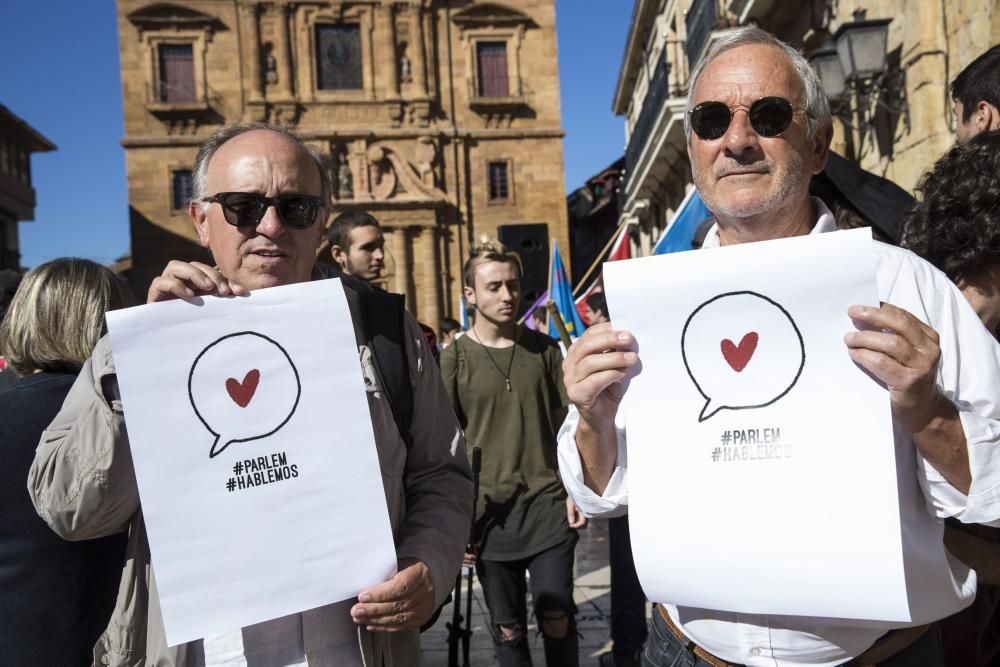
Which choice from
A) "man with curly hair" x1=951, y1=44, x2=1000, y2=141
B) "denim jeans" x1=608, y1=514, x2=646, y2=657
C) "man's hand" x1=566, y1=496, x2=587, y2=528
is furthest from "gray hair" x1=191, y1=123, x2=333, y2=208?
"denim jeans" x1=608, y1=514, x2=646, y2=657

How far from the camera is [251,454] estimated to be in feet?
5.08

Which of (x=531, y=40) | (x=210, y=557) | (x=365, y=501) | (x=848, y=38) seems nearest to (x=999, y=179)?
(x=365, y=501)

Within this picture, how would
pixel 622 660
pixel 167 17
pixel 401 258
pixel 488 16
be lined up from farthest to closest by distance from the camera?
pixel 488 16 → pixel 167 17 → pixel 401 258 → pixel 622 660

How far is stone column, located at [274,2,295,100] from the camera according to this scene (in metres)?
27.1

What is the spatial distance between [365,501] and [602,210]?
127 feet

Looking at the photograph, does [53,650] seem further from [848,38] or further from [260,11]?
[260,11]

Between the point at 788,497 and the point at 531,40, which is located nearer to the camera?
the point at 788,497

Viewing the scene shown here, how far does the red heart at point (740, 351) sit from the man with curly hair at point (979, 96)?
4.82 feet

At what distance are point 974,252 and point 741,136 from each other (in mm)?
695

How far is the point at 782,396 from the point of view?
4.54ft

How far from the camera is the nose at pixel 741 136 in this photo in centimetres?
156

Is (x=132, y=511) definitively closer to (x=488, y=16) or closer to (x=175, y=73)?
(x=488, y=16)

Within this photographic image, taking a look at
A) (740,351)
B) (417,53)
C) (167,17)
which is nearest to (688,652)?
(740,351)

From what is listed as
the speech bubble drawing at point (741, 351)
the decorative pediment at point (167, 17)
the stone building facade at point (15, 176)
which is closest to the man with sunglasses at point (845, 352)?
the speech bubble drawing at point (741, 351)
